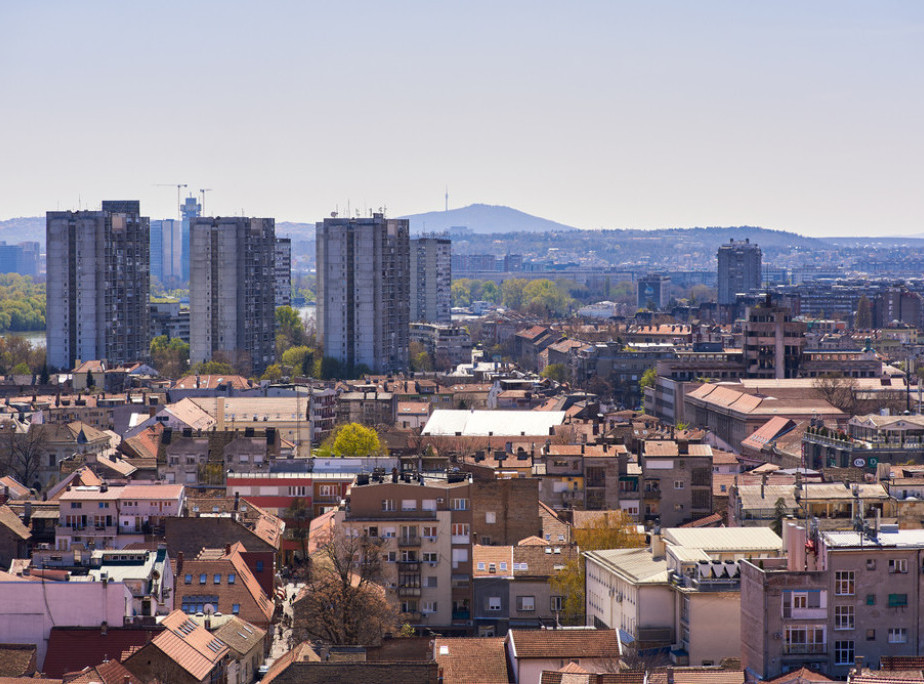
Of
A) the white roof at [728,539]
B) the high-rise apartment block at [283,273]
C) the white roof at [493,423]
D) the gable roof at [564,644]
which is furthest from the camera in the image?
the high-rise apartment block at [283,273]

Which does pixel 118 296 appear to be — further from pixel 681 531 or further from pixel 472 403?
pixel 681 531

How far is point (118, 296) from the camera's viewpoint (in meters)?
107

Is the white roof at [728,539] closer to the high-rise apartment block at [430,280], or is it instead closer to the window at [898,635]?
the window at [898,635]

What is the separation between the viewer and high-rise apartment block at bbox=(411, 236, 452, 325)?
156 metres

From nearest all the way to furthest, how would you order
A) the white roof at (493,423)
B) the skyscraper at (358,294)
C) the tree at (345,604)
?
the tree at (345,604)
the white roof at (493,423)
the skyscraper at (358,294)

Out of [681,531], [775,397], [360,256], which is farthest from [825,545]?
[360,256]

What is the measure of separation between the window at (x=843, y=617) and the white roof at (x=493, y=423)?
35911 mm

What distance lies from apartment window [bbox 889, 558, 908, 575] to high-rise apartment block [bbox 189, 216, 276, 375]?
84381mm

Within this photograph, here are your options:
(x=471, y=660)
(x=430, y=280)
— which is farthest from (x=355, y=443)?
(x=430, y=280)

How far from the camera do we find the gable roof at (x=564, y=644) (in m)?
28.1

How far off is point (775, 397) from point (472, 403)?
17.7 meters

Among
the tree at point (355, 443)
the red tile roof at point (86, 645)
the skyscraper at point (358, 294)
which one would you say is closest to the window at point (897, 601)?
the red tile roof at point (86, 645)

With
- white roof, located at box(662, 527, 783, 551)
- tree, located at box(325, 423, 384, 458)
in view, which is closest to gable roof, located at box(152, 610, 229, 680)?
white roof, located at box(662, 527, 783, 551)

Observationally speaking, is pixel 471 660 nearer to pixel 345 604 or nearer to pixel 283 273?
pixel 345 604
